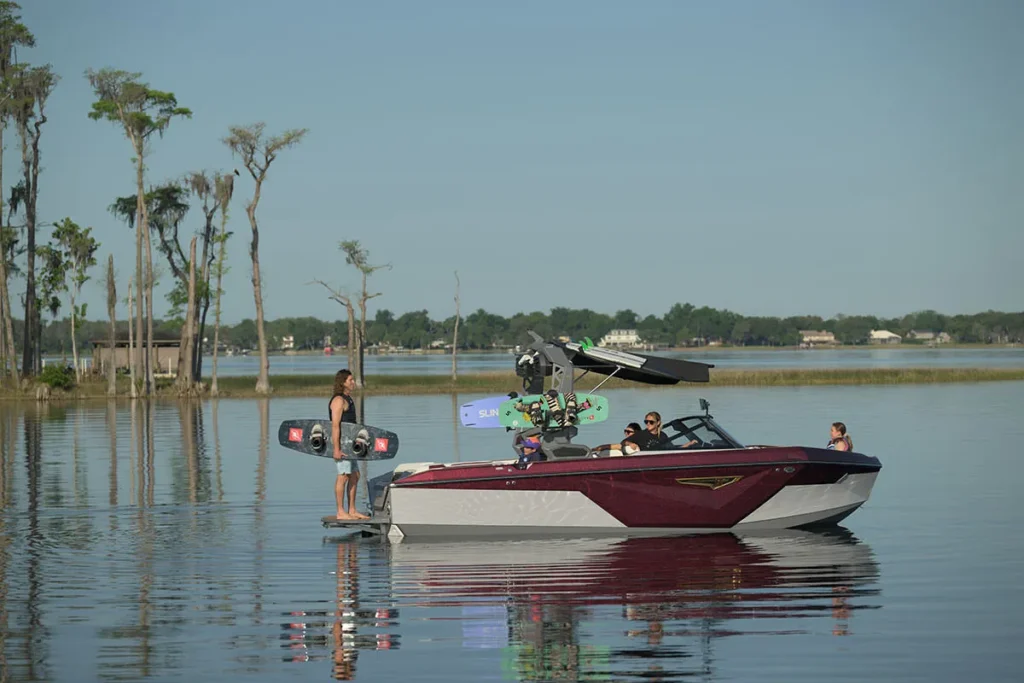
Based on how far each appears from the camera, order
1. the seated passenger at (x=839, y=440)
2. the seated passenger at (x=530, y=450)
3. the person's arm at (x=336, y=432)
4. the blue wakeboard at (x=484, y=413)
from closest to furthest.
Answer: the seated passenger at (x=530, y=450) < the person's arm at (x=336, y=432) < the blue wakeboard at (x=484, y=413) < the seated passenger at (x=839, y=440)

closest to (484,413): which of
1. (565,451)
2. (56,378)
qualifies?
(565,451)

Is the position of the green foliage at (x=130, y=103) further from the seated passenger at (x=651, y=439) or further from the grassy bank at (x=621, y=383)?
the seated passenger at (x=651, y=439)

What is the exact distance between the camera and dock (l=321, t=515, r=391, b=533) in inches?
585

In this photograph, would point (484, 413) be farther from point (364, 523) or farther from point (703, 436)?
point (703, 436)

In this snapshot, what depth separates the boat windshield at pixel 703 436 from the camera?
14.9 meters

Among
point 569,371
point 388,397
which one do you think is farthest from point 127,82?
point 569,371

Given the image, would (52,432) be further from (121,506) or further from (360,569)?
(360,569)

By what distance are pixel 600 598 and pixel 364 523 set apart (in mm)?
4071

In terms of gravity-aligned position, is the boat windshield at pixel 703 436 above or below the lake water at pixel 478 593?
above

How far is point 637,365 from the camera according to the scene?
621 inches

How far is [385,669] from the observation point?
915cm

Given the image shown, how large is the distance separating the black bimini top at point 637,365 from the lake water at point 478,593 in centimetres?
205

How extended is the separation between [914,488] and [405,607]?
1082cm

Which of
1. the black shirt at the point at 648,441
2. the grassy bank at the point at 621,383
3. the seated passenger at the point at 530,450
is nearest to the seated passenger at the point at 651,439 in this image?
the black shirt at the point at 648,441
